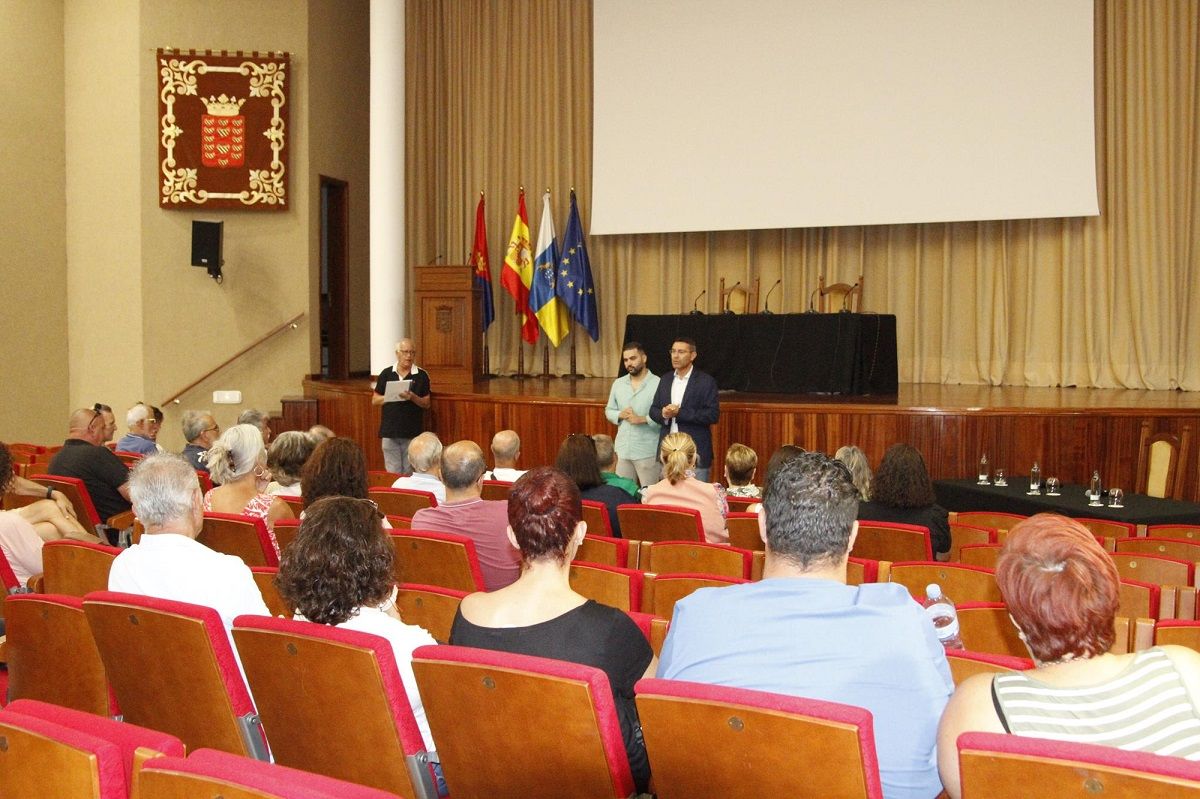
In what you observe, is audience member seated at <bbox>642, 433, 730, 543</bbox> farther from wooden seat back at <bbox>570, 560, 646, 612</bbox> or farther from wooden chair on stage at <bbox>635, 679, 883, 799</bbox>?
wooden chair on stage at <bbox>635, 679, 883, 799</bbox>

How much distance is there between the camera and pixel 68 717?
1721mm

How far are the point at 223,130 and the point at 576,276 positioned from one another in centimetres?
397

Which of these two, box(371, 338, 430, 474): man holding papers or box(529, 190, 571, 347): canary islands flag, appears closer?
box(371, 338, 430, 474): man holding papers

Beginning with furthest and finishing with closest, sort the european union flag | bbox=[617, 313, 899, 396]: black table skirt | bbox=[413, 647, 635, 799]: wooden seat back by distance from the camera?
the european union flag
bbox=[617, 313, 899, 396]: black table skirt
bbox=[413, 647, 635, 799]: wooden seat back

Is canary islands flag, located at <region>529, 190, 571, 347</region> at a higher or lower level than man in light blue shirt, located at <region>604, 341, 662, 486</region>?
higher

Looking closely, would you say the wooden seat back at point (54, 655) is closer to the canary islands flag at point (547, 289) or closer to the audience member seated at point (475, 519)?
the audience member seated at point (475, 519)

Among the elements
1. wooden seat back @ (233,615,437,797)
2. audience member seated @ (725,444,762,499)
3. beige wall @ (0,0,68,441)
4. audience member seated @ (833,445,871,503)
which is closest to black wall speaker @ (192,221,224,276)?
beige wall @ (0,0,68,441)

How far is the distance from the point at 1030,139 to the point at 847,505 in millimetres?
9167

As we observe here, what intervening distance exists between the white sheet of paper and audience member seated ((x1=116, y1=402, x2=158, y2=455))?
1.75 m

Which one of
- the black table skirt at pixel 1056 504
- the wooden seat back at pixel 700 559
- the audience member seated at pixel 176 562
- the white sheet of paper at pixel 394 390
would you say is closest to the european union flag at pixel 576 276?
the white sheet of paper at pixel 394 390

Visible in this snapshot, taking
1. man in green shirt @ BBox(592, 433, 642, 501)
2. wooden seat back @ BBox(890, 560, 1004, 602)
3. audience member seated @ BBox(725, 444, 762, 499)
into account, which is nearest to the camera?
wooden seat back @ BBox(890, 560, 1004, 602)

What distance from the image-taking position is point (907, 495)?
15.0 feet

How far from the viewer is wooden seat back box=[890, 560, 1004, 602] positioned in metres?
3.38

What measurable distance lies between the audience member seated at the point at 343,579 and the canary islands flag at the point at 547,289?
9688 mm
